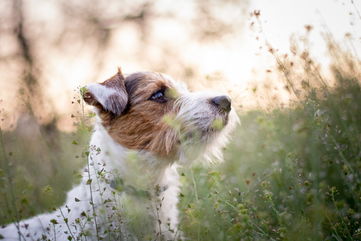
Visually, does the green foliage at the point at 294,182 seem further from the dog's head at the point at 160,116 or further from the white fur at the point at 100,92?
the white fur at the point at 100,92

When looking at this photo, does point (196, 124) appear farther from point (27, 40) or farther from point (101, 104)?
point (27, 40)

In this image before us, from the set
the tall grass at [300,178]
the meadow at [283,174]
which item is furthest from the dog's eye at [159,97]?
the tall grass at [300,178]

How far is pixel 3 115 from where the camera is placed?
10.8 feet

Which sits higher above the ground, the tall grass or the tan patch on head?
the tan patch on head

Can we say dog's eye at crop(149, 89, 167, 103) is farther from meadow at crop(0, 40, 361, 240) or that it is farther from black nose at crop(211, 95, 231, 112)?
meadow at crop(0, 40, 361, 240)

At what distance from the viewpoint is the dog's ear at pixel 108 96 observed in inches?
150

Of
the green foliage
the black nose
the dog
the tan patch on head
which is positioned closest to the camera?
the green foliage

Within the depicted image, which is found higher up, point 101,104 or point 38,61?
point 38,61

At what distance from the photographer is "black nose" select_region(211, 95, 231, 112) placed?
12.2ft

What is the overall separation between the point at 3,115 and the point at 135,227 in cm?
138

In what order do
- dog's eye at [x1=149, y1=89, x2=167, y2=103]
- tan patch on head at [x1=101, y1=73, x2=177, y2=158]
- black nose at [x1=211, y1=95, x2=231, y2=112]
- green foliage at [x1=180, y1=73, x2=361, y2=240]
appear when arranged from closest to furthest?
green foliage at [x1=180, y1=73, x2=361, y2=240], black nose at [x1=211, y1=95, x2=231, y2=112], tan patch on head at [x1=101, y1=73, x2=177, y2=158], dog's eye at [x1=149, y1=89, x2=167, y2=103]

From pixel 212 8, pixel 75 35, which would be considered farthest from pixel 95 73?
pixel 212 8

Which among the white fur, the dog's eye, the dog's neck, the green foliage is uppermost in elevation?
the white fur

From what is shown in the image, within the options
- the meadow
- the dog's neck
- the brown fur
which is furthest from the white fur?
the dog's neck
